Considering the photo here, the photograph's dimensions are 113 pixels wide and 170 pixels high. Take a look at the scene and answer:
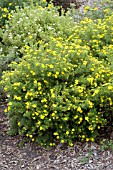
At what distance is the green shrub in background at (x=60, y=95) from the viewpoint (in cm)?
491

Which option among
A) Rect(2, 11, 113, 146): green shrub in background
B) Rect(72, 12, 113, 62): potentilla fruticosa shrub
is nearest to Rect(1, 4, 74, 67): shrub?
Rect(72, 12, 113, 62): potentilla fruticosa shrub

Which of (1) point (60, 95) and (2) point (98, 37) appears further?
(2) point (98, 37)

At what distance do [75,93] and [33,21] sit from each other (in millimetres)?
2048

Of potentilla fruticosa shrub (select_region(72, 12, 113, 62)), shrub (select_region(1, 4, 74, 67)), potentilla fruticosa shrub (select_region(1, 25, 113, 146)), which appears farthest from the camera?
shrub (select_region(1, 4, 74, 67))

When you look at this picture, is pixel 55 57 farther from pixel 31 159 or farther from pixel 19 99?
pixel 31 159

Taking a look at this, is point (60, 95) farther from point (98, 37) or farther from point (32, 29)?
point (32, 29)

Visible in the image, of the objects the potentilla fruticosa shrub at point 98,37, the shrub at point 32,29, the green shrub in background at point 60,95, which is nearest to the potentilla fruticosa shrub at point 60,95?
the green shrub in background at point 60,95

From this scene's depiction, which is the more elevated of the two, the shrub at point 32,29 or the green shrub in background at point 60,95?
the shrub at point 32,29

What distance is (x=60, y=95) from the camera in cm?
507

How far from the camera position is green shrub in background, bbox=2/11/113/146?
16.1ft

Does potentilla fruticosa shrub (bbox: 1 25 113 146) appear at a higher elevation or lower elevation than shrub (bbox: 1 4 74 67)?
lower

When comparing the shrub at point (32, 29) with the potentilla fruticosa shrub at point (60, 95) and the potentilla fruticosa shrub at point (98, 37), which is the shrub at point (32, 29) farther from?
the potentilla fruticosa shrub at point (60, 95)

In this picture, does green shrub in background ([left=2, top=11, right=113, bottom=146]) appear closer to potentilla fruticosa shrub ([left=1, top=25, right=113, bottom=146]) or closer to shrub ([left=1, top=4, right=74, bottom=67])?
potentilla fruticosa shrub ([left=1, top=25, right=113, bottom=146])

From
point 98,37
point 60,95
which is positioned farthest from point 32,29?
point 60,95
